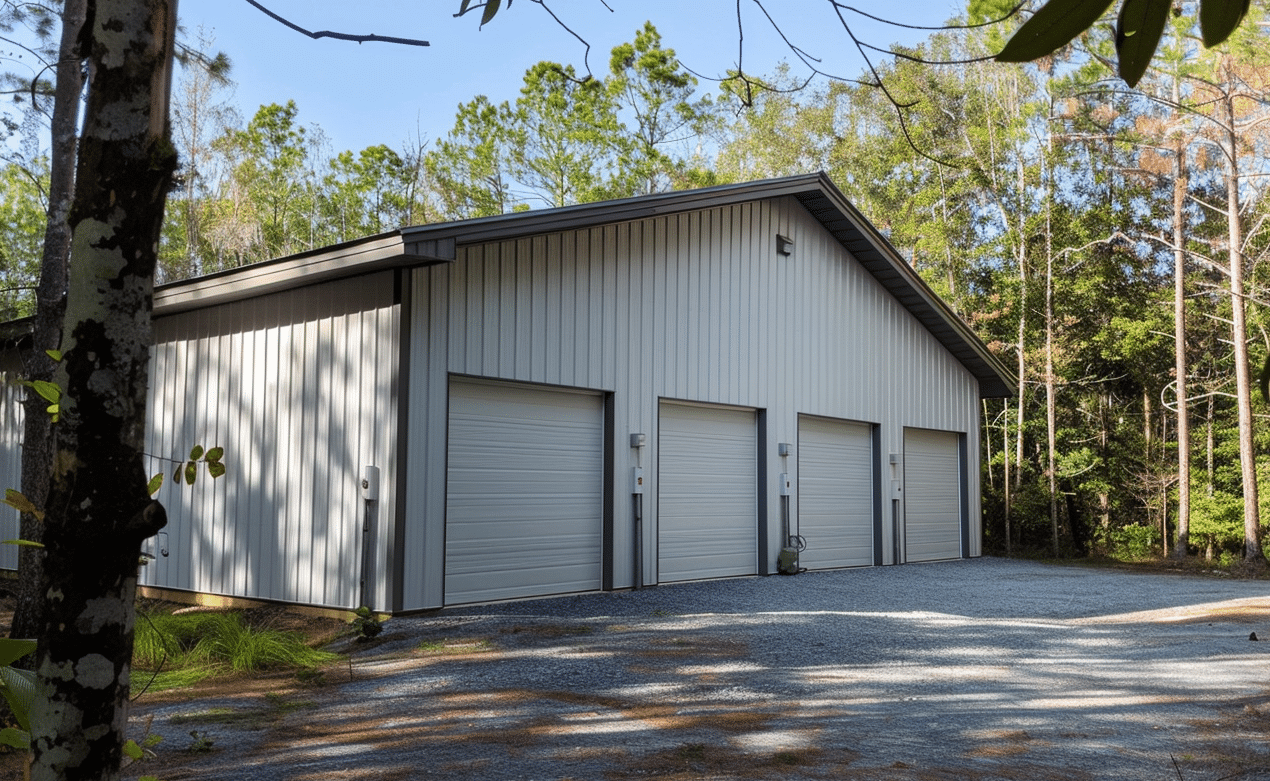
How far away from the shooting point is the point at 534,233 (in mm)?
9375

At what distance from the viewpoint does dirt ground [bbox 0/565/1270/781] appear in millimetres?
4191

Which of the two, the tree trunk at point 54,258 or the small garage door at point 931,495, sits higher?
the tree trunk at point 54,258

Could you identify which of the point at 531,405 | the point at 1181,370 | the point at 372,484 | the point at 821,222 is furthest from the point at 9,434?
the point at 1181,370

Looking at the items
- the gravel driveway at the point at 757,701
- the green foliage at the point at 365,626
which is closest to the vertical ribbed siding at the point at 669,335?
the green foliage at the point at 365,626

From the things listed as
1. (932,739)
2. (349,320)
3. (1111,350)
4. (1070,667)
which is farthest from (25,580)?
(1111,350)

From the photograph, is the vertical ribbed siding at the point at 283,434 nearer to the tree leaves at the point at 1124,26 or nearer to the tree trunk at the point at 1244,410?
the tree leaves at the point at 1124,26

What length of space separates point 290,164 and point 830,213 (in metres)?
20.3

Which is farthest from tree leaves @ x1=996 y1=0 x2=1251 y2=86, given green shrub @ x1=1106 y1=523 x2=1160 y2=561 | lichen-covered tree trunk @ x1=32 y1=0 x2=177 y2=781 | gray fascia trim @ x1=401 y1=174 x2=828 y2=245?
green shrub @ x1=1106 y1=523 x2=1160 y2=561

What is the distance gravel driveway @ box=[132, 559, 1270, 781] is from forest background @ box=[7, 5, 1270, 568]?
31.5ft

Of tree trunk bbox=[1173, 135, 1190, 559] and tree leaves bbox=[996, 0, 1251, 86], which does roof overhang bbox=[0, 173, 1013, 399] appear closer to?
tree trunk bbox=[1173, 135, 1190, 559]

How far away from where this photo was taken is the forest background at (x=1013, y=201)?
18062mm

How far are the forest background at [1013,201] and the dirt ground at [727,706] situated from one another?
1017cm

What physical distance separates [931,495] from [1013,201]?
10.7m

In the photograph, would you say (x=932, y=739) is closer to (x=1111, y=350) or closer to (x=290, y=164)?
(x=1111, y=350)
